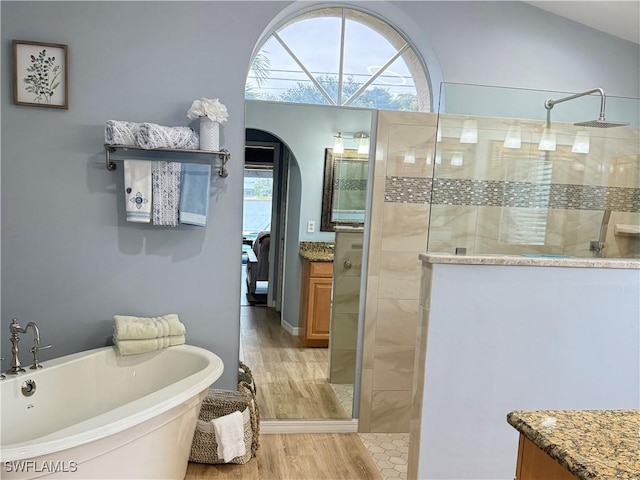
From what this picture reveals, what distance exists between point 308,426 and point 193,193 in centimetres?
162

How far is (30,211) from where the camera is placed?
2693 mm

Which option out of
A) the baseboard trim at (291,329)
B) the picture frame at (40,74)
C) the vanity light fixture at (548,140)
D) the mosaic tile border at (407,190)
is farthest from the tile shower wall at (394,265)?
the picture frame at (40,74)

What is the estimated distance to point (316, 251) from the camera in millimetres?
3105

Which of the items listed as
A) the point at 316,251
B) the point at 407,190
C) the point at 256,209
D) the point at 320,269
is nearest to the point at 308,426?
the point at 320,269

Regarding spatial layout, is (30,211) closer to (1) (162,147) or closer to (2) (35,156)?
(2) (35,156)

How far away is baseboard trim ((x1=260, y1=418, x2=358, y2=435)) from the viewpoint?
3.08 m

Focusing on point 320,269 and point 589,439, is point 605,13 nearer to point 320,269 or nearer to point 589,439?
point 320,269

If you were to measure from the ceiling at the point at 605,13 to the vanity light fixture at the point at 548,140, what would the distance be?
119cm

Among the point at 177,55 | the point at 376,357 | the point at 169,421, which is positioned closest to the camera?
the point at 169,421

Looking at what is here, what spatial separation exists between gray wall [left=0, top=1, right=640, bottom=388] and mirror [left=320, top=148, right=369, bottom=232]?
21.6 inches

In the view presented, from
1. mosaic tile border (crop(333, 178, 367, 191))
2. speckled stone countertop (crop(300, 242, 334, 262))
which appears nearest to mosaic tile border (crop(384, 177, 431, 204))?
mosaic tile border (crop(333, 178, 367, 191))

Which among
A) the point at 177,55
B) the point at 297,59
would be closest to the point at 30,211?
the point at 177,55

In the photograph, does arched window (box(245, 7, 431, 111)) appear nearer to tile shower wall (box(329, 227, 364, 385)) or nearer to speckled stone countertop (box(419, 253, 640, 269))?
tile shower wall (box(329, 227, 364, 385))

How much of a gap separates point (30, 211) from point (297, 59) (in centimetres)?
186
